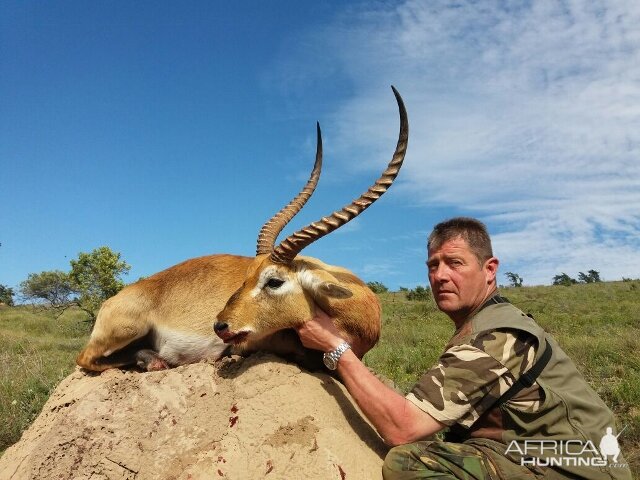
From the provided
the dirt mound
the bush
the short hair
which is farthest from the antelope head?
the bush

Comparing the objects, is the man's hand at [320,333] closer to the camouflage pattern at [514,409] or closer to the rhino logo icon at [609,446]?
the camouflage pattern at [514,409]

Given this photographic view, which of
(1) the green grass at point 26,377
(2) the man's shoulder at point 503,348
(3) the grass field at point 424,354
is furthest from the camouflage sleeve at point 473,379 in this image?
(1) the green grass at point 26,377

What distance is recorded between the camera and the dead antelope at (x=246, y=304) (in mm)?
4316

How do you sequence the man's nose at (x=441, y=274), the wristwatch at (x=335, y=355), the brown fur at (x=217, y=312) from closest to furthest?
1. the wristwatch at (x=335, y=355)
2. the man's nose at (x=441, y=274)
3. the brown fur at (x=217, y=312)

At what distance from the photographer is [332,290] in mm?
4285

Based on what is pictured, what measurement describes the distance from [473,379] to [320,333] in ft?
3.85

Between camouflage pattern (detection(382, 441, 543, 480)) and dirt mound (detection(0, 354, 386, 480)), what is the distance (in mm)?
262

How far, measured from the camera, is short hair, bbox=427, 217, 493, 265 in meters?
3.80

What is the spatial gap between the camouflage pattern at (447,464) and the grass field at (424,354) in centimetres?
325

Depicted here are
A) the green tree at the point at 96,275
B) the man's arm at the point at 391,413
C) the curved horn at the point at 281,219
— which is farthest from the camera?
the green tree at the point at 96,275

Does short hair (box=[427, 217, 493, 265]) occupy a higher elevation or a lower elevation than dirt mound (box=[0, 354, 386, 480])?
higher

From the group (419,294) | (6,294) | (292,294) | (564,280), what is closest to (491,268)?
(292,294)

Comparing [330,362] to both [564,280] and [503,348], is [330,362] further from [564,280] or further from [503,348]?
[564,280]

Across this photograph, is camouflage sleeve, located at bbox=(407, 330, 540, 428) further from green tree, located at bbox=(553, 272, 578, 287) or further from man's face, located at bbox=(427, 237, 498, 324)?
green tree, located at bbox=(553, 272, 578, 287)
